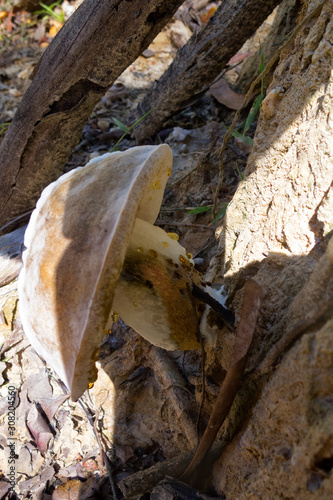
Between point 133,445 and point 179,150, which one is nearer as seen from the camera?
point 133,445

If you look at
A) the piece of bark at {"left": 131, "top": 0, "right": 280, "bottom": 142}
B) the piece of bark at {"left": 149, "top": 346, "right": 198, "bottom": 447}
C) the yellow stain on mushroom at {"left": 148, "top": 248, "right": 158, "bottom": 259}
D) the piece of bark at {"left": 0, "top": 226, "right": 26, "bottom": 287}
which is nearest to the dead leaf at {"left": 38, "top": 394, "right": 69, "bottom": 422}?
the piece of bark at {"left": 149, "top": 346, "right": 198, "bottom": 447}

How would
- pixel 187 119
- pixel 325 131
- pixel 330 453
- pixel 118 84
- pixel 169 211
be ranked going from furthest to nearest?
pixel 118 84, pixel 187 119, pixel 169 211, pixel 325 131, pixel 330 453

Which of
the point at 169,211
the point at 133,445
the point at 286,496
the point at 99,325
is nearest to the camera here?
the point at 286,496

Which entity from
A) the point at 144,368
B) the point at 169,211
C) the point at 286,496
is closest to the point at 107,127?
the point at 169,211

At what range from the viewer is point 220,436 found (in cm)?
165

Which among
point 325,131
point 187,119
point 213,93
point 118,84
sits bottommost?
point 118,84

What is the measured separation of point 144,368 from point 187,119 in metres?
2.87

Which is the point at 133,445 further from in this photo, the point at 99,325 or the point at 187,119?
the point at 187,119

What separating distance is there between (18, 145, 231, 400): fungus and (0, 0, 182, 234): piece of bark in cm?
138

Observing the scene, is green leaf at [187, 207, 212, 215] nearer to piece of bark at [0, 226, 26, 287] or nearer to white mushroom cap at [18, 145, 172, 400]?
white mushroom cap at [18, 145, 172, 400]

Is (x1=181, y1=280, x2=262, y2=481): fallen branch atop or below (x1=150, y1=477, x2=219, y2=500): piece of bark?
atop

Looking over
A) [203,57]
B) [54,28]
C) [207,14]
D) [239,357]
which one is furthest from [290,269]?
[54,28]

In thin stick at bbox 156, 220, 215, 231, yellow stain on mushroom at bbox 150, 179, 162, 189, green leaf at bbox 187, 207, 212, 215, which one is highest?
yellow stain on mushroom at bbox 150, 179, 162, 189

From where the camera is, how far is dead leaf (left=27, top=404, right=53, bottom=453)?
2.30 meters
